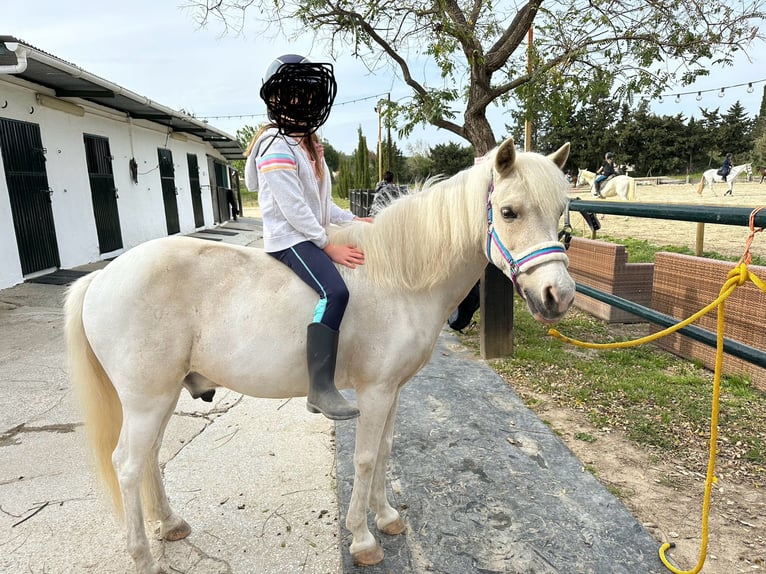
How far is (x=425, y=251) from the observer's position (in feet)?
6.39

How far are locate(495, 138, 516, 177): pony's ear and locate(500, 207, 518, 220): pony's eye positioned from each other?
14cm

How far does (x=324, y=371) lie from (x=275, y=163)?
890 mm

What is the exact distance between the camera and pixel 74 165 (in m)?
8.87

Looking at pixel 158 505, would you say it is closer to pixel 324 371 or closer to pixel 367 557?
pixel 367 557

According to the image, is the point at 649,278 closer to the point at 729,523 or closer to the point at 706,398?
the point at 706,398

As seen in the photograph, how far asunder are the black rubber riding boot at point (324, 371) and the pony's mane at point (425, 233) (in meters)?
0.34

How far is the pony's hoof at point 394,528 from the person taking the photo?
2.19 metres

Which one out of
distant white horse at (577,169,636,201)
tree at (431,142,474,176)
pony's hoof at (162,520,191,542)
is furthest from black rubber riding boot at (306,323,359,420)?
tree at (431,142,474,176)

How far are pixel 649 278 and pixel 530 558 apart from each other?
4.34 metres

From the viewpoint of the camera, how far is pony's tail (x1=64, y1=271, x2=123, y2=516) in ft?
6.56

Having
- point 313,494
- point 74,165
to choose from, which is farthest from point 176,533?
point 74,165

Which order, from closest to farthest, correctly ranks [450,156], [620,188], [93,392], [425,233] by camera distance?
[425,233] < [93,392] < [620,188] < [450,156]

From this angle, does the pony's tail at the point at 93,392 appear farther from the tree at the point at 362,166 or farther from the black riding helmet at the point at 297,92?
the tree at the point at 362,166

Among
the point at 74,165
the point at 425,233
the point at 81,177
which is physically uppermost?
the point at 74,165
